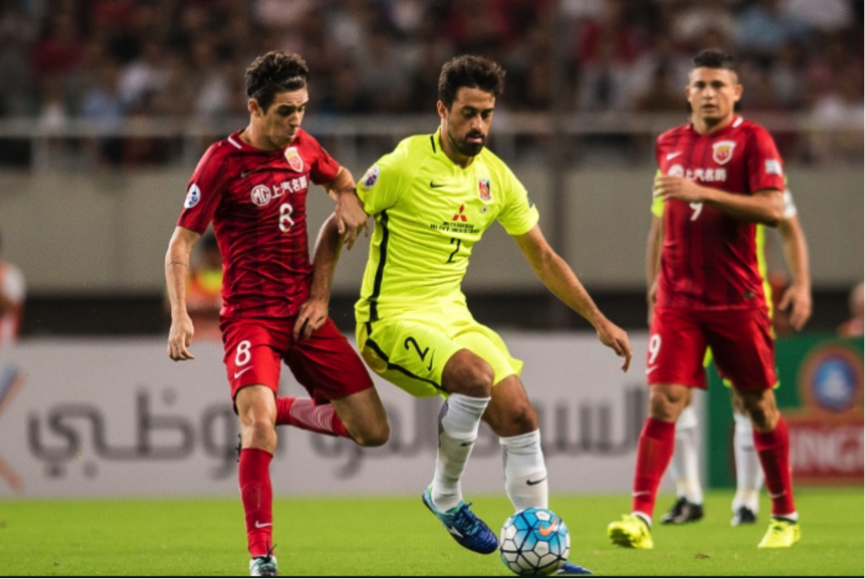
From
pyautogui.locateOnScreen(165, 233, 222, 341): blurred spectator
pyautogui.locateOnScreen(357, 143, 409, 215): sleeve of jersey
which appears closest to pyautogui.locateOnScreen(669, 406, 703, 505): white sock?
pyautogui.locateOnScreen(357, 143, 409, 215): sleeve of jersey

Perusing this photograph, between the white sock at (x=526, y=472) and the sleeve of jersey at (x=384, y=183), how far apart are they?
1.15 meters

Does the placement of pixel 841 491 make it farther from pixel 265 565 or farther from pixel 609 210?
pixel 265 565

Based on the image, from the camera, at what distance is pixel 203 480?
11398 millimetres

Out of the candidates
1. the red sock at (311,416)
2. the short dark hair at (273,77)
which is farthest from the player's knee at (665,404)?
the short dark hair at (273,77)

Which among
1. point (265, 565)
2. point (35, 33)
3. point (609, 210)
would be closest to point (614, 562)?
point (265, 565)

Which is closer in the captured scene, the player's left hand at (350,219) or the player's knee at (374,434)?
the player's left hand at (350,219)

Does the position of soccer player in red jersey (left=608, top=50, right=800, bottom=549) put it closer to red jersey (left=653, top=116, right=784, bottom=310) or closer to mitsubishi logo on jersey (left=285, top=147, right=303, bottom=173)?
red jersey (left=653, top=116, right=784, bottom=310)

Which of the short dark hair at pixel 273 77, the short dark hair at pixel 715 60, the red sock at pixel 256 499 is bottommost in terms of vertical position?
the red sock at pixel 256 499

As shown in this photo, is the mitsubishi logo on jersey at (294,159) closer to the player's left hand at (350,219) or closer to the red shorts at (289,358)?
the player's left hand at (350,219)

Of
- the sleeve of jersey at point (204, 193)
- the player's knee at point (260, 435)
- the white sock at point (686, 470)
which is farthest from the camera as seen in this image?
the white sock at point (686, 470)

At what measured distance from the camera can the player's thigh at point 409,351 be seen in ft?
21.7

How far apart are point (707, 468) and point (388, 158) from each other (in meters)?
5.43

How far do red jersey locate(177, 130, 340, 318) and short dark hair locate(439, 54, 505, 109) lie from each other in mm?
765

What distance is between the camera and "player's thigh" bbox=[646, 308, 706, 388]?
24.5 ft
